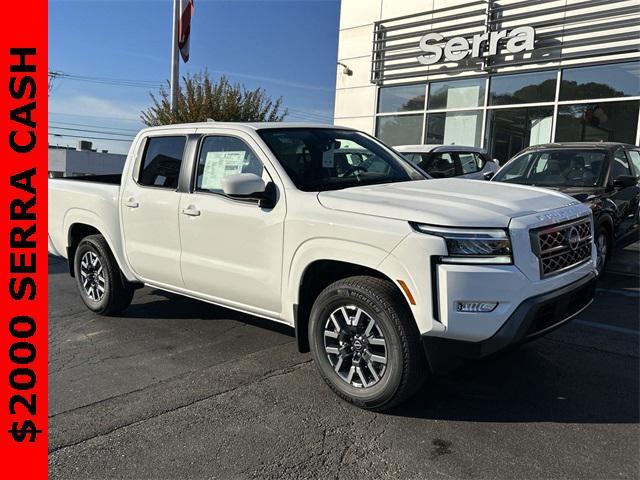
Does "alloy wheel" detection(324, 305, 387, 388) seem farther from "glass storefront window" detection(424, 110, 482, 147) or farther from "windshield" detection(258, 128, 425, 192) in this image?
"glass storefront window" detection(424, 110, 482, 147)

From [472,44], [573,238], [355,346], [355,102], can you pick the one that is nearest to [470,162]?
[472,44]

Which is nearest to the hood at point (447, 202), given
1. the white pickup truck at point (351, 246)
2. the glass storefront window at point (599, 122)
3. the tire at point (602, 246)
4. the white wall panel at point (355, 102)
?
the white pickup truck at point (351, 246)

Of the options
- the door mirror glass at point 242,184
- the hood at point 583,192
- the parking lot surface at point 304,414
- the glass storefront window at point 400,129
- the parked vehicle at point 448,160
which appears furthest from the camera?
the glass storefront window at point 400,129

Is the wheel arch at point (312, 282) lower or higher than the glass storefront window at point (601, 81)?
lower

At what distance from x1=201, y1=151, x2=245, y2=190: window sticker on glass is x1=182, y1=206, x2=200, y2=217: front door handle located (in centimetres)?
20

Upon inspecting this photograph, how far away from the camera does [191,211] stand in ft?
14.6

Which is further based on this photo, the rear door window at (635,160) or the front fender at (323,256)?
the rear door window at (635,160)

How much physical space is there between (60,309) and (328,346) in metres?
3.73

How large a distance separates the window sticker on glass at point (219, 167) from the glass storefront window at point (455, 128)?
1136 centimetres

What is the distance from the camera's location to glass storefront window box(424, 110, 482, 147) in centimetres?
1477

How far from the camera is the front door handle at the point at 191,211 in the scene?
14.4ft

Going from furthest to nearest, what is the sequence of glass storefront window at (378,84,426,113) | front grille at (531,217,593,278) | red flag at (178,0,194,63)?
1. glass storefront window at (378,84,426,113)
2. red flag at (178,0,194,63)
3. front grille at (531,217,593,278)

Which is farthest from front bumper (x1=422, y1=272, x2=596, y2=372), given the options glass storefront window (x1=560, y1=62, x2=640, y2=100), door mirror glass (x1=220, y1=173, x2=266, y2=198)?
glass storefront window (x1=560, y1=62, x2=640, y2=100)

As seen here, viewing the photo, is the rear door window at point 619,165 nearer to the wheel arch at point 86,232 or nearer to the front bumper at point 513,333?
the front bumper at point 513,333
